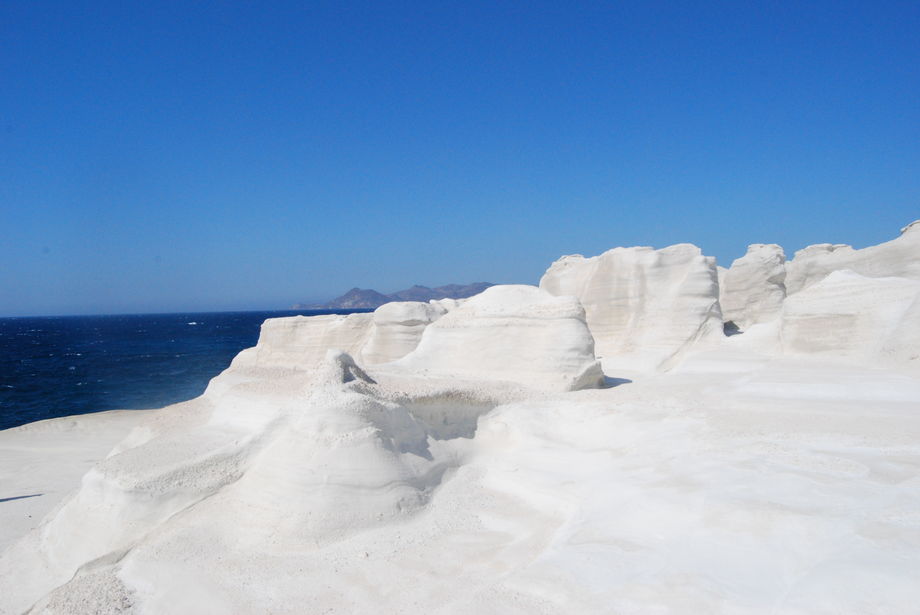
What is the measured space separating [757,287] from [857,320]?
9.95 m

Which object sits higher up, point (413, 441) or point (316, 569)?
point (413, 441)

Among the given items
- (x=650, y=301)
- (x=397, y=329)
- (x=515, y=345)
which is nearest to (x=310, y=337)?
(x=397, y=329)

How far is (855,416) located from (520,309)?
192 inches

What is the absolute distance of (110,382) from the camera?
26734 millimetres

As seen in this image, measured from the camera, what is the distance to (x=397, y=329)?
15250mm

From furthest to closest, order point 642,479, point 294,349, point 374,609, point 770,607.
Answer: point 294,349 → point 642,479 → point 374,609 → point 770,607

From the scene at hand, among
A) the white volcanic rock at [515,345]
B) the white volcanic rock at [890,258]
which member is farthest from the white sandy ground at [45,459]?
the white volcanic rock at [890,258]

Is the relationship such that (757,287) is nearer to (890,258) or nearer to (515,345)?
(890,258)

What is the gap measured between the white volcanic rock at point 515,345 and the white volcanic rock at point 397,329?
481 cm

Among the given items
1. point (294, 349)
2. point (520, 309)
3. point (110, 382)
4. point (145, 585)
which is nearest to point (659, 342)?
point (520, 309)

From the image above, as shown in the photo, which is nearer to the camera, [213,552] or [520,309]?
[213,552]

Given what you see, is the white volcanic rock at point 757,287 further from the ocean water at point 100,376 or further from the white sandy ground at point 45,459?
the ocean water at point 100,376

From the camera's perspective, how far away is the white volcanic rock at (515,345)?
9031 millimetres

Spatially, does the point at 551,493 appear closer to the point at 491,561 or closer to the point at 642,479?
the point at 642,479
